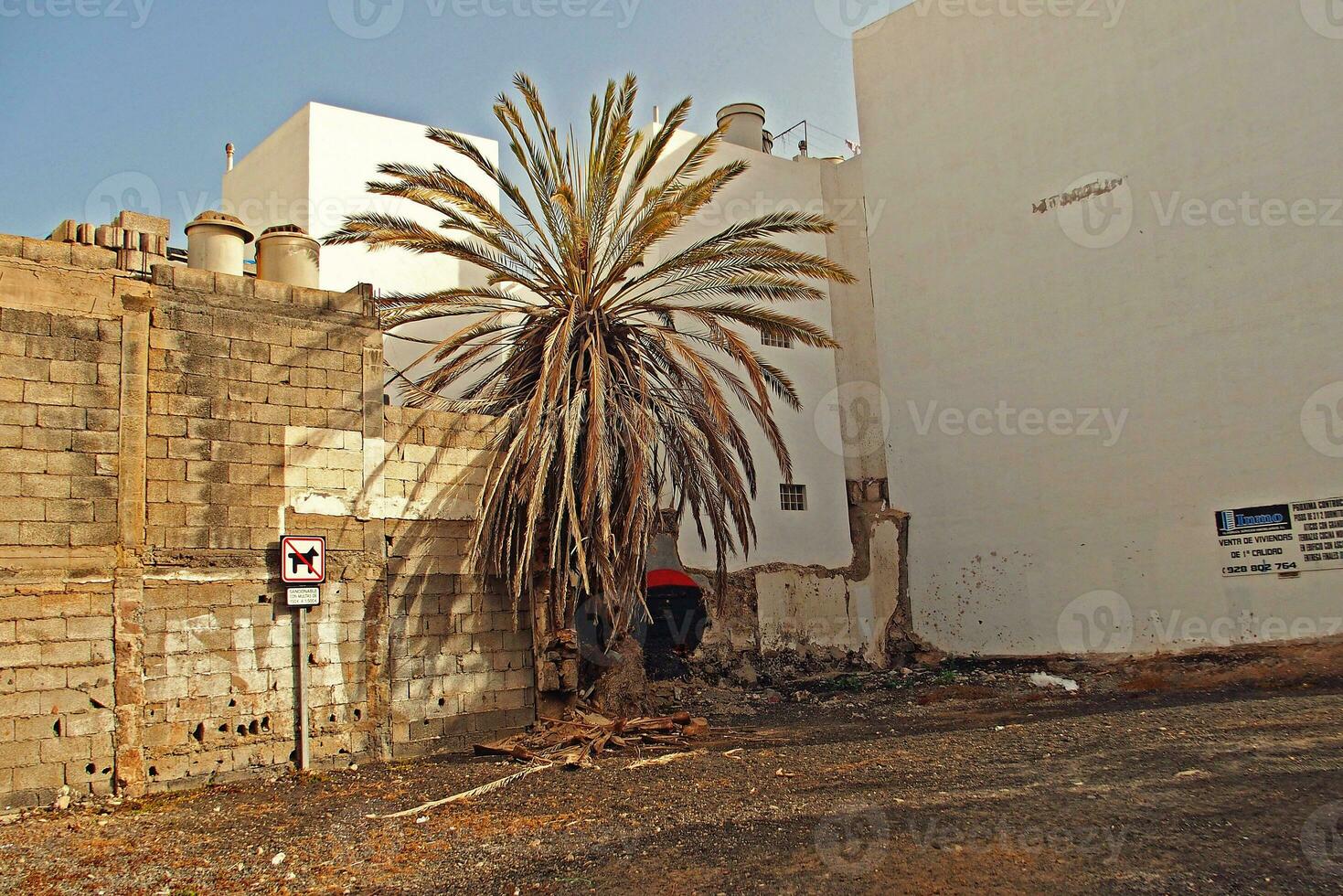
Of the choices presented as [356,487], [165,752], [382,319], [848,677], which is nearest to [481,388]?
[382,319]

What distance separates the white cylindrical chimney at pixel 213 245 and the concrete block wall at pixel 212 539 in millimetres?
720

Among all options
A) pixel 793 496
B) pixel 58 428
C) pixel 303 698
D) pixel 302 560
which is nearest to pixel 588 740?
pixel 303 698

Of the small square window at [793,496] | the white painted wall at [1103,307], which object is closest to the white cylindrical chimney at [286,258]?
the small square window at [793,496]

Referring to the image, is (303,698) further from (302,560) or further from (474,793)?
(474,793)

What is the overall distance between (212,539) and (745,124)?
14498 millimetres

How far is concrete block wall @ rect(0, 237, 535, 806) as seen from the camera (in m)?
9.08

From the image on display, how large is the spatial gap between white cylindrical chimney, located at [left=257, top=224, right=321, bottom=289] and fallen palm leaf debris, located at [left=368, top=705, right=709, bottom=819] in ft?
18.0

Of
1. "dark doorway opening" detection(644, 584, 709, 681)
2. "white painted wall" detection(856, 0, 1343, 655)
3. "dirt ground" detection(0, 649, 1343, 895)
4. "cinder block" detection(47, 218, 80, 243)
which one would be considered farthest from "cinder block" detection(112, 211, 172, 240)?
"white painted wall" detection(856, 0, 1343, 655)

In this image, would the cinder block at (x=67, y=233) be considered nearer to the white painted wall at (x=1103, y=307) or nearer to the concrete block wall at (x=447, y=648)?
the concrete block wall at (x=447, y=648)

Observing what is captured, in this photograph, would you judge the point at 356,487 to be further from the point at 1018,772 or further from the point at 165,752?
the point at 1018,772

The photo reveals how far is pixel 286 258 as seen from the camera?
11.5m

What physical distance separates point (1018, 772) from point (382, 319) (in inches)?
331

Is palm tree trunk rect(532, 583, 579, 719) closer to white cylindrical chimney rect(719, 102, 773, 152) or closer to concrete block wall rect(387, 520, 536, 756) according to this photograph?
concrete block wall rect(387, 520, 536, 756)

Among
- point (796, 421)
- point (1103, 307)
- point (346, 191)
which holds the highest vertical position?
point (346, 191)
